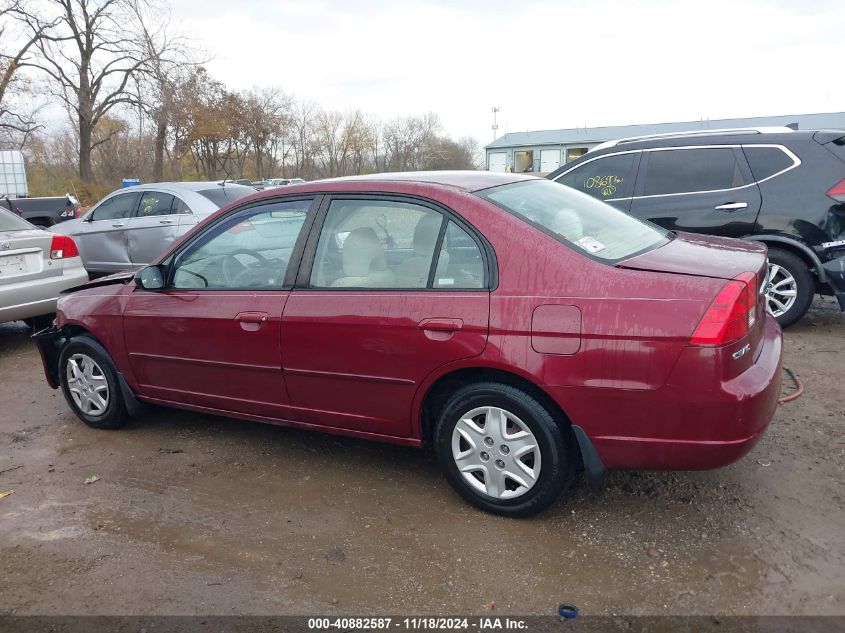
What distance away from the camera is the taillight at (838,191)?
5.38 m

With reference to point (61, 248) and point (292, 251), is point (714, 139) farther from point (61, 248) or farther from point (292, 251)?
point (61, 248)

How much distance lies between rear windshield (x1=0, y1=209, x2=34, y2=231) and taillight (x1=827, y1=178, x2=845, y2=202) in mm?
7830

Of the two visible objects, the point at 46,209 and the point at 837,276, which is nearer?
the point at 837,276

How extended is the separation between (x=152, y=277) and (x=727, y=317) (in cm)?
318

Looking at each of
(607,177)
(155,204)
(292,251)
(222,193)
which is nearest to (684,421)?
(292,251)

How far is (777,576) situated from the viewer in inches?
100

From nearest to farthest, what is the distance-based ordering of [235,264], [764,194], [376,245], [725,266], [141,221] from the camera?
[725,266] → [376,245] → [235,264] → [764,194] → [141,221]

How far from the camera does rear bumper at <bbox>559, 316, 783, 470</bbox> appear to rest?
8.35 ft

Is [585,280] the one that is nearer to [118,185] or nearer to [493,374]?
[493,374]

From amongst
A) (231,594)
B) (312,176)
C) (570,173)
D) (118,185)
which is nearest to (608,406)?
(231,594)

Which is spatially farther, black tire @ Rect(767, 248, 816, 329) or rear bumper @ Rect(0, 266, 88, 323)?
rear bumper @ Rect(0, 266, 88, 323)

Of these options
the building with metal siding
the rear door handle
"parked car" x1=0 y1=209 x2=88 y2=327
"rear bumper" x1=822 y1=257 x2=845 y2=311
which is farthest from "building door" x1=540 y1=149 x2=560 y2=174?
the rear door handle

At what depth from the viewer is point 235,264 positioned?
3787 millimetres

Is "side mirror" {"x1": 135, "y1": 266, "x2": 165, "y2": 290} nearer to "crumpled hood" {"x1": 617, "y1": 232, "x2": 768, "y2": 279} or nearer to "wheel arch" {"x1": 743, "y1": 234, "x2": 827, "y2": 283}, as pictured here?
"crumpled hood" {"x1": 617, "y1": 232, "x2": 768, "y2": 279}
